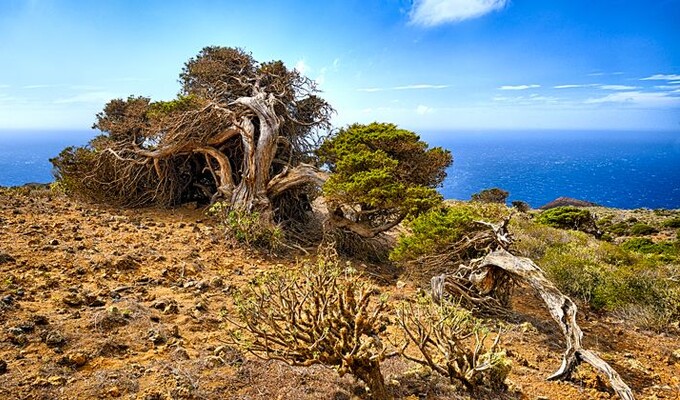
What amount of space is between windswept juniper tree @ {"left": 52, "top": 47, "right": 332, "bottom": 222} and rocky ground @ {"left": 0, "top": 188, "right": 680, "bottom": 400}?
7.33 ft

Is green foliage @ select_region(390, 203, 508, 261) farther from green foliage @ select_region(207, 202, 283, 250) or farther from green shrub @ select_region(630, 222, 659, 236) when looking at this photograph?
green shrub @ select_region(630, 222, 659, 236)

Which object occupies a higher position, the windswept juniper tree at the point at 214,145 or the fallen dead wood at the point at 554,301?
the windswept juniper tree at the point at 214,145

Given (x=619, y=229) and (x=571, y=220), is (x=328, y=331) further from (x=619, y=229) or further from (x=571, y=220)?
(x=619, y=229)

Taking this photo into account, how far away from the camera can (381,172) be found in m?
7.78

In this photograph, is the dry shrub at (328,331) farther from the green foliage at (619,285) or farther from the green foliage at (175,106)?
the green foliage at (175,106)

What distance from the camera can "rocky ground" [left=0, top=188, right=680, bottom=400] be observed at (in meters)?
3.47

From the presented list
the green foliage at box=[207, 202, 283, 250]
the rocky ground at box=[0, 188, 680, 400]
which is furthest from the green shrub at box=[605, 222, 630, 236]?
the green foliage at box=[207, 202, 283, 250]

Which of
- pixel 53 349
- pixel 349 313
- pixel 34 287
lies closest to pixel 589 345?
pixel 349 313

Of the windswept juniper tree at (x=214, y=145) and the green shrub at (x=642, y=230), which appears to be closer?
the windswept juniper tree at (x=214, y=145)

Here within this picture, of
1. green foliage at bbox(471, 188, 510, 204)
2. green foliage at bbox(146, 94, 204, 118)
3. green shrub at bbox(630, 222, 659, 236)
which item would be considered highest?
green foliage at bbox(146, 94, 204, 118)

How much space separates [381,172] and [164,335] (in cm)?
476

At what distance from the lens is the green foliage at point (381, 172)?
7738mm

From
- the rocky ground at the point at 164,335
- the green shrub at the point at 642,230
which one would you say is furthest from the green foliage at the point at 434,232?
the green shrub at the point at 642,230

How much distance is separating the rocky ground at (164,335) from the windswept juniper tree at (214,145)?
7.33ft
